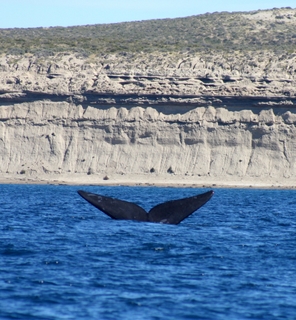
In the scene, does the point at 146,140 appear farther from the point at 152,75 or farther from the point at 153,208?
the point at 153,208

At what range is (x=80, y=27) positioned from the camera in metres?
107

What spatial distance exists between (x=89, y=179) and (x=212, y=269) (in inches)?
1923

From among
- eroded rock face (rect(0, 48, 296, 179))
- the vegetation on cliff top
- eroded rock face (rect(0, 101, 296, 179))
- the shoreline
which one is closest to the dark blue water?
the shoreline

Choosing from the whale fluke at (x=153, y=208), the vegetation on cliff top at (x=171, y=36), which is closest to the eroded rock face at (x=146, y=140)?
the vegetation on cliff top at (x=171, y=36)

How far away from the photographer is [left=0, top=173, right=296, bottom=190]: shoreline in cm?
6712

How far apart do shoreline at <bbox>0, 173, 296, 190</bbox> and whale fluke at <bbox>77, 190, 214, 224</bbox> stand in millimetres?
37642

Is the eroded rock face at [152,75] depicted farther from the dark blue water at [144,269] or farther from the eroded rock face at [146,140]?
the dark blue water at [144,269]

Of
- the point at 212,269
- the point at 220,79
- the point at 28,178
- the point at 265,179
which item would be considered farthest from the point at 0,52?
the point at 212,269

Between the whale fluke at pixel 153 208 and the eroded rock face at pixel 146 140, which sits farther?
the eroded rock face at pixel 146 140

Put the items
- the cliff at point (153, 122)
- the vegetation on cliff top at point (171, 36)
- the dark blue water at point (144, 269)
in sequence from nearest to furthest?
the dark blue water at point (144, 269) < the cliff at point (153, 122) < the vegetation on cliff top at point (171, 36)

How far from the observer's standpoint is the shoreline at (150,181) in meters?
67.1

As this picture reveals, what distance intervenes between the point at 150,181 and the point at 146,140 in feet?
16.0

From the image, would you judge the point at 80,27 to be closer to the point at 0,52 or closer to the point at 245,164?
the point at 0,52

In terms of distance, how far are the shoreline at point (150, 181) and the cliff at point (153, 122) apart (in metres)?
0.17
